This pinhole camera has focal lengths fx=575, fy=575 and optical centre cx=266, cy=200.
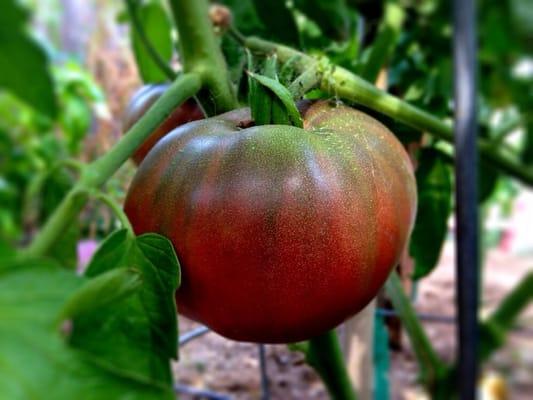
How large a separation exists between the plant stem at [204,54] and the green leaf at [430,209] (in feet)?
0.71

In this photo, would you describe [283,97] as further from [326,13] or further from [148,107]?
[326,13]

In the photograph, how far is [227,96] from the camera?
1.23ft

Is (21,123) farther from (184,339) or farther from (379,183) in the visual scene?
(379,183)

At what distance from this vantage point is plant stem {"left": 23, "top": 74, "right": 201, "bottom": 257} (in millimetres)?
272

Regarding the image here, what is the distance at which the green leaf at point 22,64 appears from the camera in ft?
1.09

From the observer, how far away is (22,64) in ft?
1.13

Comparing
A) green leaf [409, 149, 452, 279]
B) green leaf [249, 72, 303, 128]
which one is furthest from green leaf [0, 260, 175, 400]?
green leaf [409, 149, 452, 279]

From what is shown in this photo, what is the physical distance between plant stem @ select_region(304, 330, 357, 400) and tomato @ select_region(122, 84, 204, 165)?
0.19 metres

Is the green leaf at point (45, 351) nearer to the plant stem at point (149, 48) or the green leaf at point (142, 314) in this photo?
the green leaf at point (142, 314)

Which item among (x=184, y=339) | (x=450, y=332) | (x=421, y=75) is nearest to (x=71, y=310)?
(x=184, y=339)

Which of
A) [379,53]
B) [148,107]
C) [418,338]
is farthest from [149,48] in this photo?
[418,338]

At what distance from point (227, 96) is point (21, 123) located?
1.70 m

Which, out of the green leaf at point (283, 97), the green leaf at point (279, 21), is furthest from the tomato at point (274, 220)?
the green leaf at point (279, 21)

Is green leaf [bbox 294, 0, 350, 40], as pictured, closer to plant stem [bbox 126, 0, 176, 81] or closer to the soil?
plant stem [bbox 126, 0, 176, 81]
